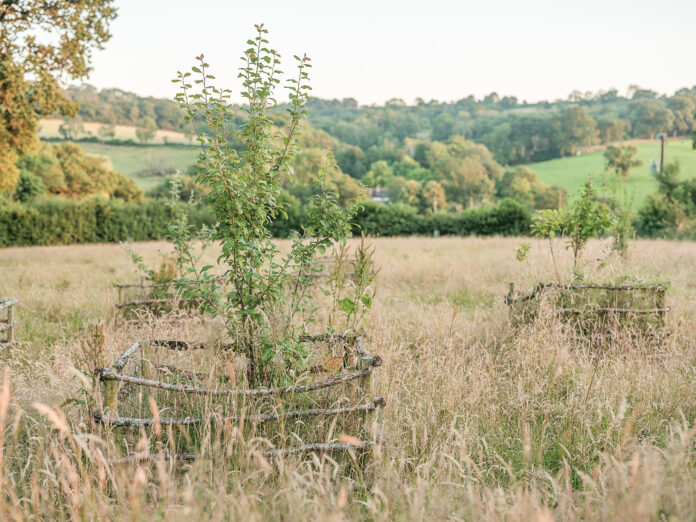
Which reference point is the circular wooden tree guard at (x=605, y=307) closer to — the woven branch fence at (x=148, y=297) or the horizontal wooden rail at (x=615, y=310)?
the horizontal wooden rail at (x=615, y=310)

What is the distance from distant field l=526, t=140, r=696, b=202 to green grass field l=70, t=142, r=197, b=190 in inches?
1832

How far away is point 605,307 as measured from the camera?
6.03 metres

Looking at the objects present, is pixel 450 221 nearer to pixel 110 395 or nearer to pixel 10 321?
pixel 10 321

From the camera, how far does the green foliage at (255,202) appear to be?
10.8 feet

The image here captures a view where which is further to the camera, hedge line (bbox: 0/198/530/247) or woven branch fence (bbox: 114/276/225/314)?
hedge line (bbox: 0/198/530/247)

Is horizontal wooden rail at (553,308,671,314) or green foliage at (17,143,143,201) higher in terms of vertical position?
green foliage at (17,143,143,201)

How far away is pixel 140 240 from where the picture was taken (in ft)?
89.0

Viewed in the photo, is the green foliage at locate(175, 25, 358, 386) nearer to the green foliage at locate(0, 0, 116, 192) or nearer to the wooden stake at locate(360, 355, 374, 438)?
the wooden stake at locate(360, 355, 374, 438)

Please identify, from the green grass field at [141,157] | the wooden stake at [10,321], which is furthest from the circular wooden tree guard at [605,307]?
the green grass field at [141,157]

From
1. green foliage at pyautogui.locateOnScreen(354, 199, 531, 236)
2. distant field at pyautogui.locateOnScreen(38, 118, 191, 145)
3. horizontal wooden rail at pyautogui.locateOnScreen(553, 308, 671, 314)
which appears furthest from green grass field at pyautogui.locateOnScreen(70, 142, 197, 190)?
horizontal wooden rail at pyautogui.locateOnScreen(553, 308, 671, 314)

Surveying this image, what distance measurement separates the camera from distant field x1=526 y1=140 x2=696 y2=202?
54062mm

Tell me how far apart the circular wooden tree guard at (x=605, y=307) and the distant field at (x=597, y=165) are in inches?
2018

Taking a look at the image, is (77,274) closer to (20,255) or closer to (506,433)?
(20,255)

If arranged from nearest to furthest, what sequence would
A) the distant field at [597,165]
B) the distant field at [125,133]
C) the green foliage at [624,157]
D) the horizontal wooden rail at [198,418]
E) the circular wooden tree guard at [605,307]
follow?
the horizontal wooden rail at [198,418] < the circular wooden tree guard at [605,307] < the distant field at [597,165] < the green foliage at [624,157] < the distant field at [125,133]
